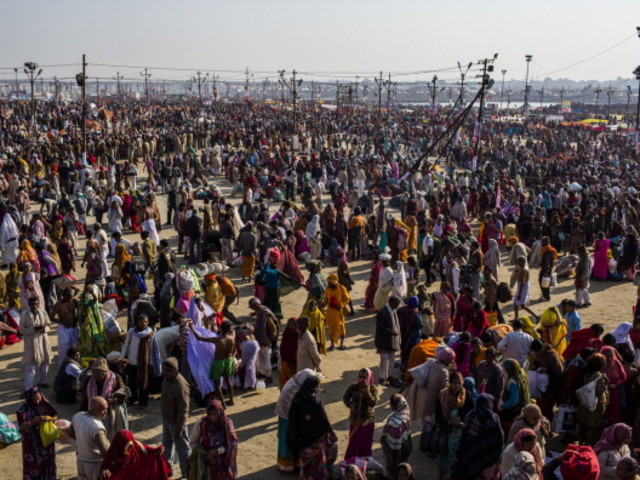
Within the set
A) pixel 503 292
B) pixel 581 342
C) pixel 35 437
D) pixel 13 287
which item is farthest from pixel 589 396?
pixel 13 287

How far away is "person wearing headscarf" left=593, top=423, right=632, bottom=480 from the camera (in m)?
5.48

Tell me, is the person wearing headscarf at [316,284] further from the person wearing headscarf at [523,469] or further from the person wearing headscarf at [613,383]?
the person wearing headscarf at [523,469]

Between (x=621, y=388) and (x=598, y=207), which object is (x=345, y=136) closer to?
(x=598, y=207)

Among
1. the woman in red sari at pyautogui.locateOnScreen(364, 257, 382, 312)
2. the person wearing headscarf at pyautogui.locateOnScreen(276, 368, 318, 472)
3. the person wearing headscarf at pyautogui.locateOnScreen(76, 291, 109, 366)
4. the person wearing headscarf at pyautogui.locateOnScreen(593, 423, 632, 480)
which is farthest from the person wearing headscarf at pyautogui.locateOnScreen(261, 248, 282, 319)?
the person wearing headscarf at pyautogui.locateOnScreen(593, 423, 632, 480)

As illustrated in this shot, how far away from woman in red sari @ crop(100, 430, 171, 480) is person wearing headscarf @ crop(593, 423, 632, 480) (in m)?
3.44

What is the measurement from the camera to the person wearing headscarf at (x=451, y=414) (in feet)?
20.1

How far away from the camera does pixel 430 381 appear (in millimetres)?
6578

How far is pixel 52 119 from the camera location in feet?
130

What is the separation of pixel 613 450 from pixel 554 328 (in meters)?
2.75

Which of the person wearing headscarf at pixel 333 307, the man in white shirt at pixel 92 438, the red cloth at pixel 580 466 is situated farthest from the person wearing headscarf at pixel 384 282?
the man in white shirt at pixel 92 438

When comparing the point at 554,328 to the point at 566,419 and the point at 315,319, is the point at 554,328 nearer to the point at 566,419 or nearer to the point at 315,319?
the point at 566,419

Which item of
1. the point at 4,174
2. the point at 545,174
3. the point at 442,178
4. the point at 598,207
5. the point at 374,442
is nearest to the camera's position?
the point at 374,442

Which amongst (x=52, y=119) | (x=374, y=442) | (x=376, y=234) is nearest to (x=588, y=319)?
(x=376, y=234)

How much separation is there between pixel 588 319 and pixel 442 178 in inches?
490
